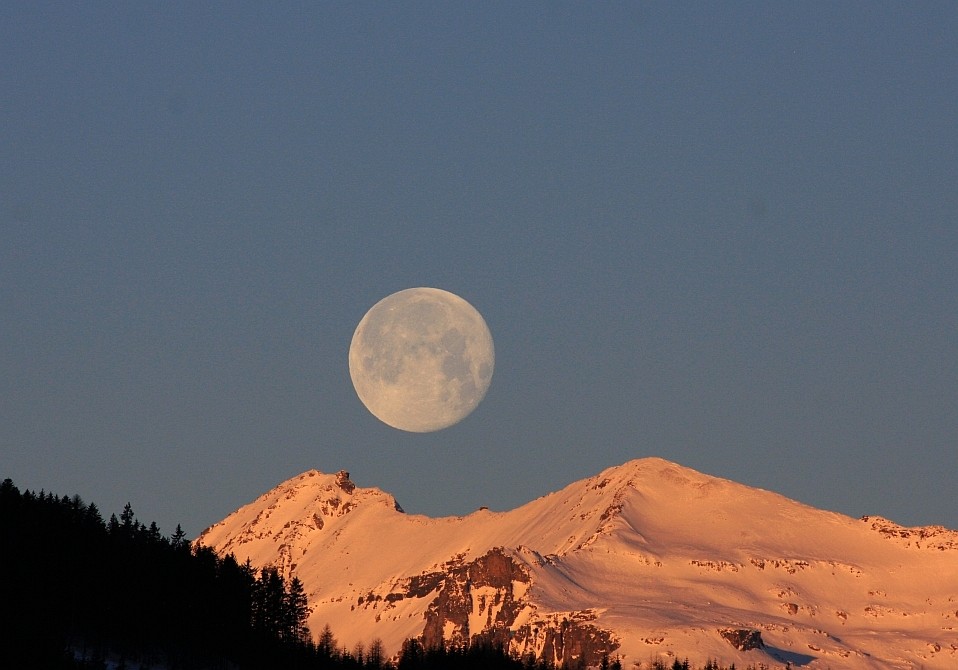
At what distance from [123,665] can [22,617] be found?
1174 cm

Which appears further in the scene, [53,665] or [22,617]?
[22,617]

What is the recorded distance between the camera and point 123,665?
647 feet

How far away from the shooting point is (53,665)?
186375 millimetres

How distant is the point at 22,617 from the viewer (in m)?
199

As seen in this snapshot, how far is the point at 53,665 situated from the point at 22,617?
1454 cm

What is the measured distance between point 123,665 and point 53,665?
11861 millimetres
